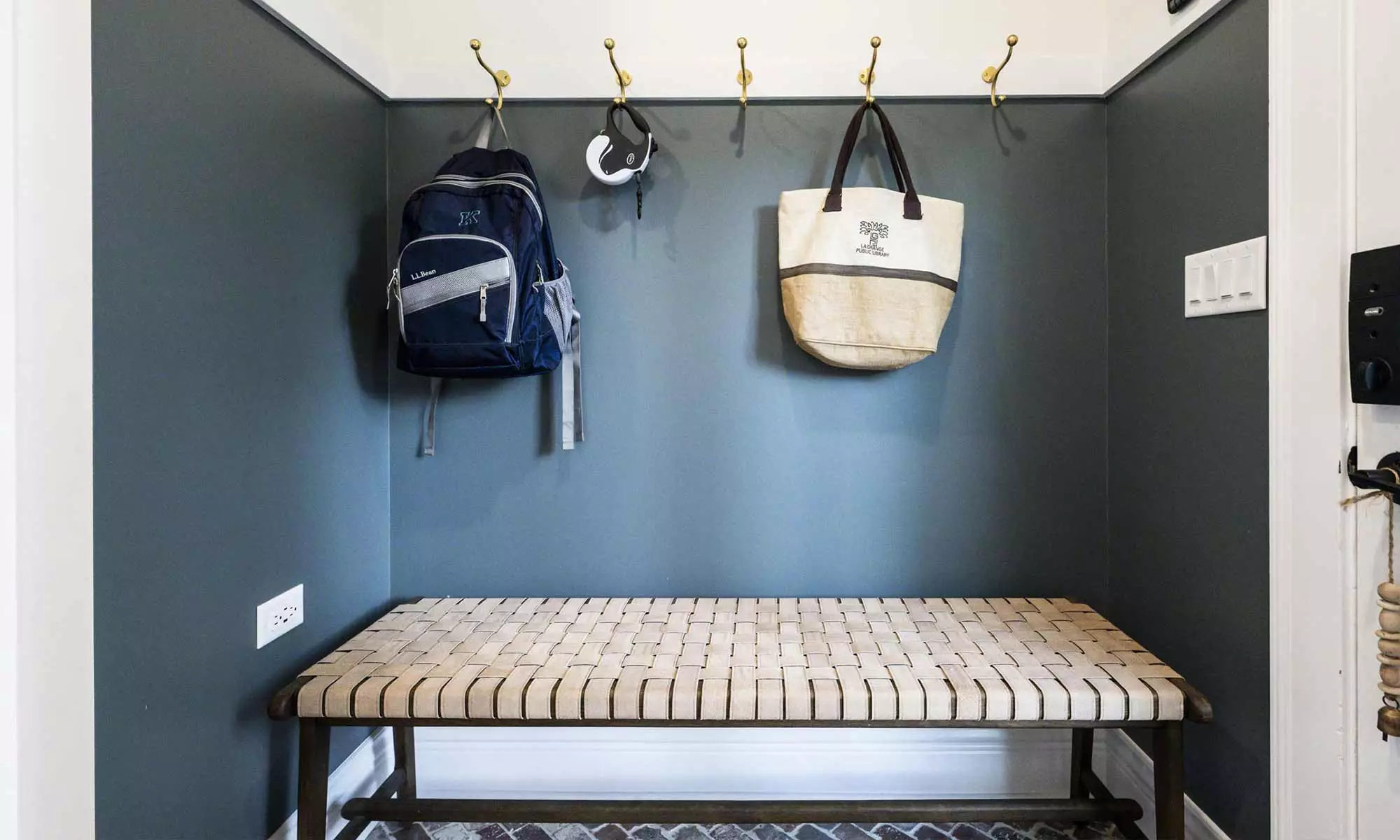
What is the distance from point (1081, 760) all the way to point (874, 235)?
134cm

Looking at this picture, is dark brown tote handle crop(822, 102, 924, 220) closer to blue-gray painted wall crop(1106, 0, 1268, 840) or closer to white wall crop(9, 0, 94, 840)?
blue-gray painted wall crop(1106, 0, 1268, 840)

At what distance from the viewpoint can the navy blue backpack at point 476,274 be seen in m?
1.57

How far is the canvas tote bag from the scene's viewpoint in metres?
1.71

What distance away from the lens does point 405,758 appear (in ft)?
5.98

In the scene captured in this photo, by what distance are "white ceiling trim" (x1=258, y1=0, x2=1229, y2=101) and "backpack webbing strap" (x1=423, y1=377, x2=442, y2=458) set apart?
2.38 ft

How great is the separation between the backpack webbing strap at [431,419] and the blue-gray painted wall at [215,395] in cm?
17

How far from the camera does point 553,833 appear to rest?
170cm

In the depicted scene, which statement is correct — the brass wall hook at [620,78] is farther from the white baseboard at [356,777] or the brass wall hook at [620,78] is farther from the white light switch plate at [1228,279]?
the white baseboard at [356,777]

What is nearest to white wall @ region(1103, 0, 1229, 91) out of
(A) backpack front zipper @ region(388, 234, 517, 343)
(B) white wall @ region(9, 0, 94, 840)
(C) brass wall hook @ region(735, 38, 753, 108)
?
(C) brass wall hook @ region(735, 38, 753, 108)

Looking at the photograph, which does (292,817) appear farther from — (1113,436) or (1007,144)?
(1007,144)

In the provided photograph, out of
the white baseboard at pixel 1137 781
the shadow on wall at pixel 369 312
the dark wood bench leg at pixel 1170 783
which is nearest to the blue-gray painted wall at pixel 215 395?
the shadow on wall at pixel 369 312

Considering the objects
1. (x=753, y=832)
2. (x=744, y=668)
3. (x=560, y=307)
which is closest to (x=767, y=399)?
(x=560, y=307)

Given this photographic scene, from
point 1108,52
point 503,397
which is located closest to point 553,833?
point 503,397

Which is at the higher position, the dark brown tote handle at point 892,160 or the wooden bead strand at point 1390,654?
the dark brown tote handle at point 892,160
